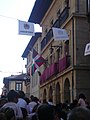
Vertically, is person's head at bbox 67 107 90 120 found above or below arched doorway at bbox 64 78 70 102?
below

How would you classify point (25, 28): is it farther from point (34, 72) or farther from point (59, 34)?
point (34, 72)

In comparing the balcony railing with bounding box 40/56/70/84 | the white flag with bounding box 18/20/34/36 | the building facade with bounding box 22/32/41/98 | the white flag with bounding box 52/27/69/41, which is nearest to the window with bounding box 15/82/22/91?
→ the building facade with bounding box 22/32/41/98

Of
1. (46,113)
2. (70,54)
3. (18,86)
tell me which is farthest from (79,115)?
(18,86)

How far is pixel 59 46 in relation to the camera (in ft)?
88.7

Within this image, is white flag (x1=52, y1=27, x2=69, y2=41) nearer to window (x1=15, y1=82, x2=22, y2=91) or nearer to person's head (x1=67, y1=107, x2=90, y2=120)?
person's head (x1=67, y1=107, x2=90, y2=120)

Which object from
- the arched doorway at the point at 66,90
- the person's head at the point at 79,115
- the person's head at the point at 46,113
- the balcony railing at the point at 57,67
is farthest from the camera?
the arched doorway at the point at 66,90

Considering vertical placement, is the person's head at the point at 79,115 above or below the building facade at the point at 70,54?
below

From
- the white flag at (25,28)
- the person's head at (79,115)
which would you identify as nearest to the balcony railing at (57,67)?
the white flag at (25,28)

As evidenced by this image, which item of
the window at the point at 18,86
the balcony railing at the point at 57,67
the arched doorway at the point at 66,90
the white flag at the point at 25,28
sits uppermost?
the white flag at the point at 25,28

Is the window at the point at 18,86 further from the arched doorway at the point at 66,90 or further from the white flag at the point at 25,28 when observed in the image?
the white flag at the point at 25,28

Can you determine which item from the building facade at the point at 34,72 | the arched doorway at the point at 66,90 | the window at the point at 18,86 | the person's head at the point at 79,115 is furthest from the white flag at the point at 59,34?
the window at the point at 18,86

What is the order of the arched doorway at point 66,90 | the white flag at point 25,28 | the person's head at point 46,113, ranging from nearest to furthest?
the person's head at point 46,113
the white flag at point 25,28
the arched doorway at point 66,90

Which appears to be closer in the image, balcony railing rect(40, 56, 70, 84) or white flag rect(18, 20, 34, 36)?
white flag rect(18, 20, 34, 36)

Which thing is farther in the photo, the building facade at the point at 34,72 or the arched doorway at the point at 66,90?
the building facade at the point at 34,72
